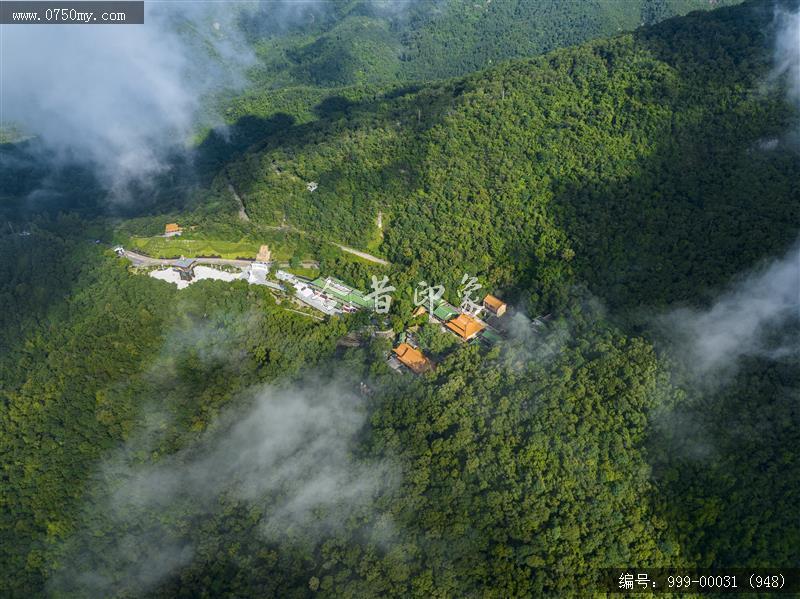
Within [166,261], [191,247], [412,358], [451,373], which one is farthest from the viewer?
[191,247]

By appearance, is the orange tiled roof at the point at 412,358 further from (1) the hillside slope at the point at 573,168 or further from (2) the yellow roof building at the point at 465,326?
(1) the hillside slope at the point at 573,168

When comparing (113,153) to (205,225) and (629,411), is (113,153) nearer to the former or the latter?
(205,225)

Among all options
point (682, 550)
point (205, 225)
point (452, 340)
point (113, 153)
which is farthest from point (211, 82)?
point (682, 550)

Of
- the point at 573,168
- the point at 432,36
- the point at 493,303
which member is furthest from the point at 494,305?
the point at 432,36

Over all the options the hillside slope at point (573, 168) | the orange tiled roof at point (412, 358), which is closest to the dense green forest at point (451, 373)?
the hillside slope at point (573, 168)

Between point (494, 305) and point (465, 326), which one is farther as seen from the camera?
point (494, 305)

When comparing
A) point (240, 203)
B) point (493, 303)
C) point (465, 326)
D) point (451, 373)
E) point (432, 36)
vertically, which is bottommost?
point (493, 303)

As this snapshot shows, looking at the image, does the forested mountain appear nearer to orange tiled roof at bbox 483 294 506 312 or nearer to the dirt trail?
the dirt trail

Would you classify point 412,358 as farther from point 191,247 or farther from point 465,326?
point 191,247
